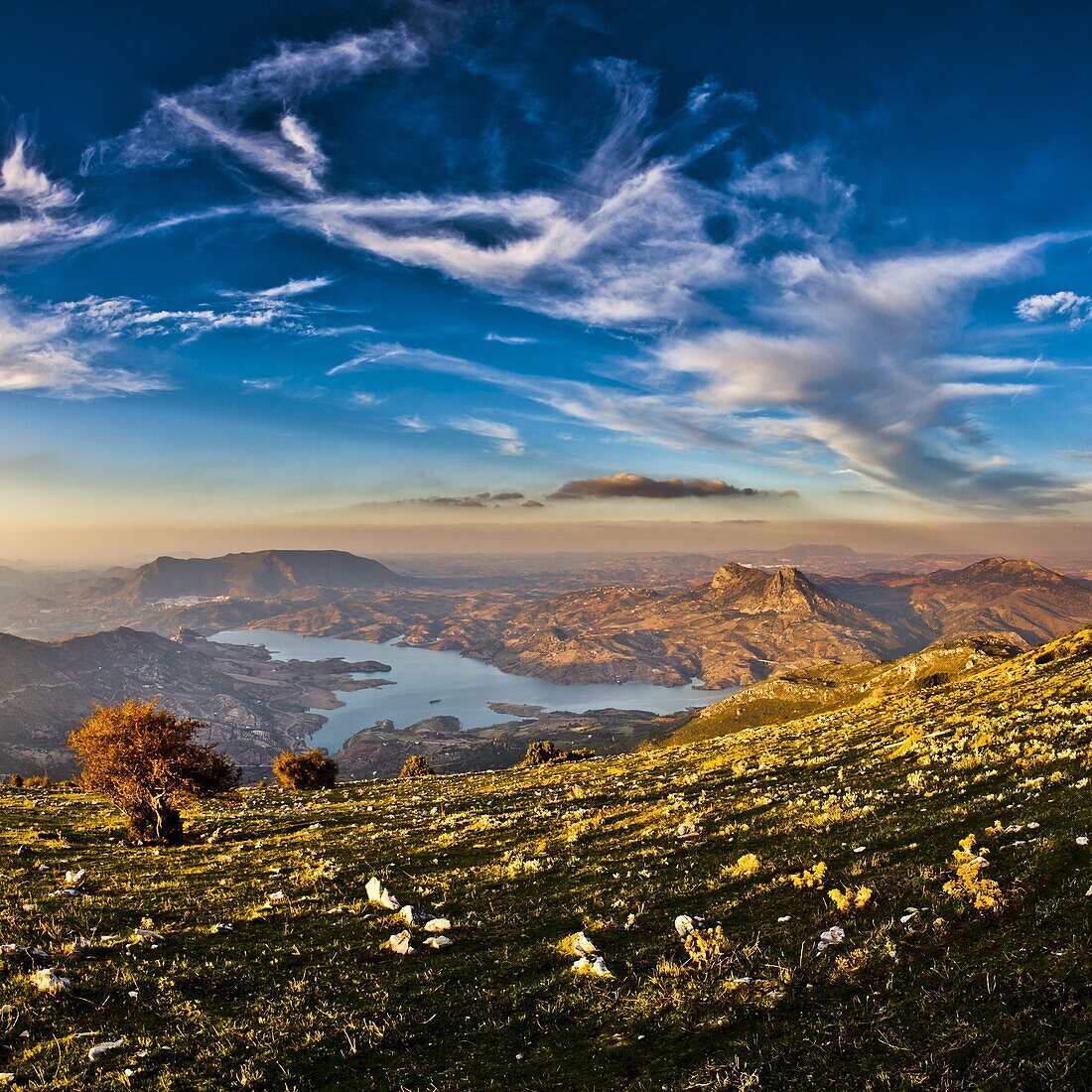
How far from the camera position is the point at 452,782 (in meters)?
51.7

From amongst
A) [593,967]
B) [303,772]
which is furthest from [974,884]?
[303,772]

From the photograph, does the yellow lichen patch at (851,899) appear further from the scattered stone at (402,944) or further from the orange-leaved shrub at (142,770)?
the orange-leaved shrub at (142,770)

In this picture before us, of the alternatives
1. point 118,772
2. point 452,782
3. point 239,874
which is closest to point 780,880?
point 239,874

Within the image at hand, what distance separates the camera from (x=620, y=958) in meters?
10.8

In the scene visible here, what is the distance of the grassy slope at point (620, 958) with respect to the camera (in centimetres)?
770

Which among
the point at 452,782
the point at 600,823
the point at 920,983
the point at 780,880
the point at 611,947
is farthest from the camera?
the point at 452,782

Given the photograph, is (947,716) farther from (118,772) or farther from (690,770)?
(118,772)

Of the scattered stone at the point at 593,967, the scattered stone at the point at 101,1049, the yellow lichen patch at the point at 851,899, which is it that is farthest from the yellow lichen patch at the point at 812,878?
the scattered stone at the point at 101,1049

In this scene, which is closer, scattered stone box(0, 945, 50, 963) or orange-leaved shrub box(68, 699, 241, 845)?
scattered stone box(0, 945, 50, 963)

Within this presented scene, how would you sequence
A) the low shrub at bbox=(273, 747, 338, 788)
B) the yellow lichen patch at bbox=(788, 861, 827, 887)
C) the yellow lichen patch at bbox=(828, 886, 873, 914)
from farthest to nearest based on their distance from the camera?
the low shrub at bbox=(273, 747, 338, 788)
the yellow lichen patch at bbox=(788, 861, 827, 887)
the yellow lichen patch at bbox=(828, 886, 873, 914)

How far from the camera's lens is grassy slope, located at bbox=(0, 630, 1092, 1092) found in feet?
25.2

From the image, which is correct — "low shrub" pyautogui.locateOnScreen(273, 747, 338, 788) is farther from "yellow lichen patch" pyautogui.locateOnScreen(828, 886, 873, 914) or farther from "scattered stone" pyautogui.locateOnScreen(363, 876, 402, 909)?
"yellow lichen patch" pyautogui.locateOnScreen(828, 886, 873, 914)

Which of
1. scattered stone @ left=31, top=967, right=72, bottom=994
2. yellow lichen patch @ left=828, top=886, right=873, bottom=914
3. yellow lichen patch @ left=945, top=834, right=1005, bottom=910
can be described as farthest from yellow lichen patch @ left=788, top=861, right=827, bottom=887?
scattered stone @ left=31, top=967, right=72, bottom=994

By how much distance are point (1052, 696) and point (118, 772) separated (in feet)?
164
